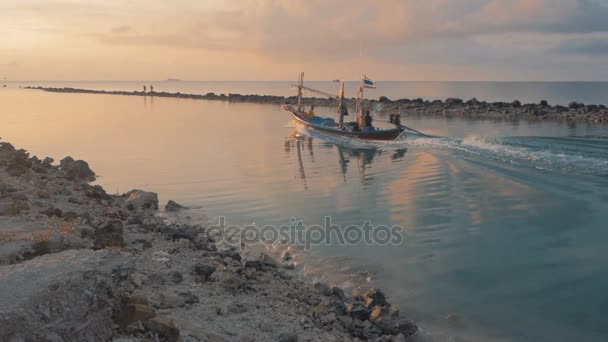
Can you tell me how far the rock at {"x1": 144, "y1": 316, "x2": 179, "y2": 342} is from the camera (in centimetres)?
509

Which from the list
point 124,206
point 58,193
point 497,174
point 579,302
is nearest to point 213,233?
point 124,206

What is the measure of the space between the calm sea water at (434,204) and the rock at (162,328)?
389cm

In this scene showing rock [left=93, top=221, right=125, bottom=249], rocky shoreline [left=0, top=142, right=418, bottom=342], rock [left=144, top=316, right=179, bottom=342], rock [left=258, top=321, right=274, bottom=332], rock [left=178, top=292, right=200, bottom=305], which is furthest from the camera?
rock [left=93, top=221, right=125, bottom=249]

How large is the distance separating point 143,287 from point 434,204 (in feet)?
32.6

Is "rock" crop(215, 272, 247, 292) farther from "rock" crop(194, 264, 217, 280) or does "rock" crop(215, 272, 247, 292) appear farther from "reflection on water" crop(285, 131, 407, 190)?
"reflection on water" crop(285, 131, 407, 190)

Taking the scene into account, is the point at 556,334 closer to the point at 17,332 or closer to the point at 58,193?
the point at 17,332

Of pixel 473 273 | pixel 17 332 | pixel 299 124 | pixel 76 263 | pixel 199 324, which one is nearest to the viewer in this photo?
pixel 17 332

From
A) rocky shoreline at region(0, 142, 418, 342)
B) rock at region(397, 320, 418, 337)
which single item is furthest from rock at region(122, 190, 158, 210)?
rock at region(397, 320, 418, 337)

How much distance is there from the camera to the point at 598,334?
7.57 metres

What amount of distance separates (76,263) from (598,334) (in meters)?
7.44

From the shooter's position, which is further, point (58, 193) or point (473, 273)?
point (58, 193)

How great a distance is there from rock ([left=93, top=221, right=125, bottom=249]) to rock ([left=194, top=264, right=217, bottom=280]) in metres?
1.81

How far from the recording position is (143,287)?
719 cm

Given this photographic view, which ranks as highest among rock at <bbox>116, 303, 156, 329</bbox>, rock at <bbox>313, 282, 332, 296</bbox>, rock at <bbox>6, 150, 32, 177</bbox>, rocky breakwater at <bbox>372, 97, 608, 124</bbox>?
rocky breakwater at <bbox>372, 97, 608, 124</bbox>
